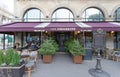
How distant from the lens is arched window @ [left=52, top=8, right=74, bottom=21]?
63.6 feet

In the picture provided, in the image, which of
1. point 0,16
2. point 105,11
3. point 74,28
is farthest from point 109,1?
point 0,16

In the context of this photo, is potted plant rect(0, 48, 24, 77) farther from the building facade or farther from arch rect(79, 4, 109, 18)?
arch rect(79, 4, 109, 18)

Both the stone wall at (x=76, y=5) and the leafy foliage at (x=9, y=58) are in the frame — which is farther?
the stone wall at (x=76, y=5)

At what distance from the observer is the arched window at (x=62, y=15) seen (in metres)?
19.4

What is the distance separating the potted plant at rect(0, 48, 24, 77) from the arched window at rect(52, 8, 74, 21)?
11.6 metres

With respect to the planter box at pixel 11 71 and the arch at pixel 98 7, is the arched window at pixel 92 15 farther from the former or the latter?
the planter box at pixel 11 71

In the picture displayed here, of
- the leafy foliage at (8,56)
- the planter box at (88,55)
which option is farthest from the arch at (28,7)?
the leafy foliage at (8,56)

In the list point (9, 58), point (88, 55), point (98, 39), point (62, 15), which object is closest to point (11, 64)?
point (9, 58)

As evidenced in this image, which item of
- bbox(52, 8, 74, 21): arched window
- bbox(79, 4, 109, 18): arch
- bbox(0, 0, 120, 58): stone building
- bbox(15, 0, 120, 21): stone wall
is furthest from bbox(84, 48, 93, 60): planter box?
bbox(52, 8, 74, 21): arched window

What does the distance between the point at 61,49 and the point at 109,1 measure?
819cm

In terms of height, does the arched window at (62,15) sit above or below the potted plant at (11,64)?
above

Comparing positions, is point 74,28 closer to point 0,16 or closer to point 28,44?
point 28,44

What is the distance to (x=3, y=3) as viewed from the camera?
5900 centimetres

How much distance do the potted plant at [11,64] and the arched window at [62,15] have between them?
11.6 m
